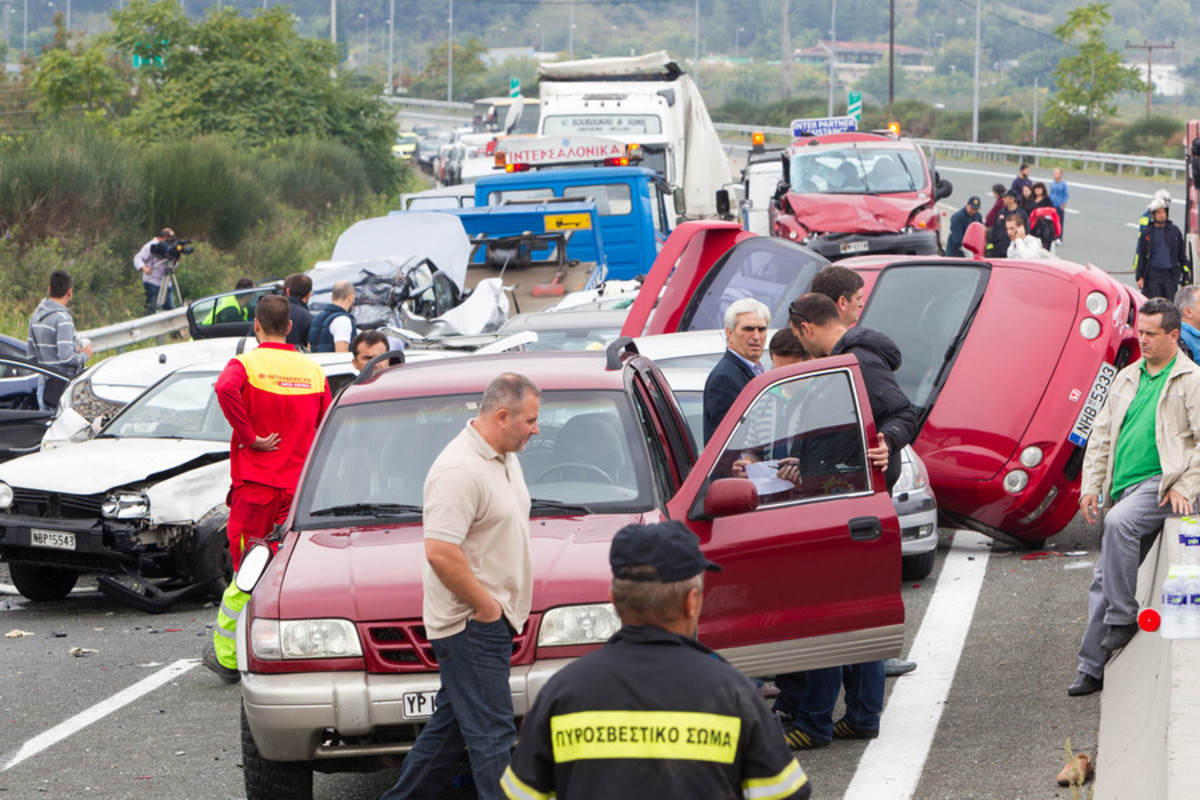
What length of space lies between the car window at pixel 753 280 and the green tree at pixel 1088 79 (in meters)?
48.2

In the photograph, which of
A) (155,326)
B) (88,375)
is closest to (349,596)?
(88,375)

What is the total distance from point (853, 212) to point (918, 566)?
39.9 ft

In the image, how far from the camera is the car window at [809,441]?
6.48 m

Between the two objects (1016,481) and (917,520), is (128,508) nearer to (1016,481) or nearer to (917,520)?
(917,520)

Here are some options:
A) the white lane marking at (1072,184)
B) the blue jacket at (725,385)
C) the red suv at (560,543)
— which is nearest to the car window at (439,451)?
the red suv at (560,543)

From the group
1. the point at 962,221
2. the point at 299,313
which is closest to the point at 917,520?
the point at 299,313

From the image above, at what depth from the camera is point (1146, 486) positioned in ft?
23.4

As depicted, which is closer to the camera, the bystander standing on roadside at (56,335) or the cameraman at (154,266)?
the bystander standing on roadside at (56,335)

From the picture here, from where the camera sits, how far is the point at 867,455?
21.5 ft

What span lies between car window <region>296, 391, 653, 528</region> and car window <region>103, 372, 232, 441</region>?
4530mm

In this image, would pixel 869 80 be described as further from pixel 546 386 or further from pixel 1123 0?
pixel 546 386

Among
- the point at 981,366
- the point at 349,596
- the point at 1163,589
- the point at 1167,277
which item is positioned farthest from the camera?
the point at 1167,277

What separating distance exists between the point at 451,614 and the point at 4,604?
704 centimetres

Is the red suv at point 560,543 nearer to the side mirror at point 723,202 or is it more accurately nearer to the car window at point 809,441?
the car window at point 809,441
